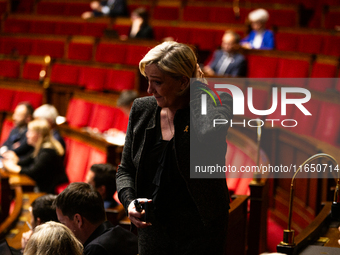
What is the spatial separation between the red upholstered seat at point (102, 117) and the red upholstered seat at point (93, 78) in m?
0.26

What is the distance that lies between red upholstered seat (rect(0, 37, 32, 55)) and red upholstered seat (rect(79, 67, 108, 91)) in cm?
89

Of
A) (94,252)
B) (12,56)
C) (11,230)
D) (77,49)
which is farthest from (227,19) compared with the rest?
(94,252)

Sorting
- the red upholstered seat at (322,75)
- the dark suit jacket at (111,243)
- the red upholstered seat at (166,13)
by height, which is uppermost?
the red upholstered seat at (166,13)

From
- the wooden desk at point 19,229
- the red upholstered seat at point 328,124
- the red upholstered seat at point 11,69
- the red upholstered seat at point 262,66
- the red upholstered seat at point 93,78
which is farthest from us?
the red upholstered seat at point 11,69

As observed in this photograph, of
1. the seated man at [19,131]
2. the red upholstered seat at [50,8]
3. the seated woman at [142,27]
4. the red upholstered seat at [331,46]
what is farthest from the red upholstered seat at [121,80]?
the red upholstered seat at [50,8]

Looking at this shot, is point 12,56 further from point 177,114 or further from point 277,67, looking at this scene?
point 177,114

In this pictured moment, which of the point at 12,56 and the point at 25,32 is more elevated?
the point at 25,32

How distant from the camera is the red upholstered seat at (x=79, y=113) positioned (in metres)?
2.58

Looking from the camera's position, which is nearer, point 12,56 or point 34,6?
point 12,56

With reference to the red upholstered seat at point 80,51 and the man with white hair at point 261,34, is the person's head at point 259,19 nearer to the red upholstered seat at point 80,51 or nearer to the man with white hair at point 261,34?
the man with white hair at point 261,34

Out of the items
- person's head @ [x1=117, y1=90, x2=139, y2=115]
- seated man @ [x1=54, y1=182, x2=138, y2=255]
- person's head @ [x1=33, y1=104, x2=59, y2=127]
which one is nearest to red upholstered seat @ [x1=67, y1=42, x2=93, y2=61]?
person's head @ [x1=33, y1=104, x2=59, y2=127]

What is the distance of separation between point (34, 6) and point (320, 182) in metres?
3.48

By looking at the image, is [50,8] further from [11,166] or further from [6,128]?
[11,166]

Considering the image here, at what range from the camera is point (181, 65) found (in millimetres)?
592
